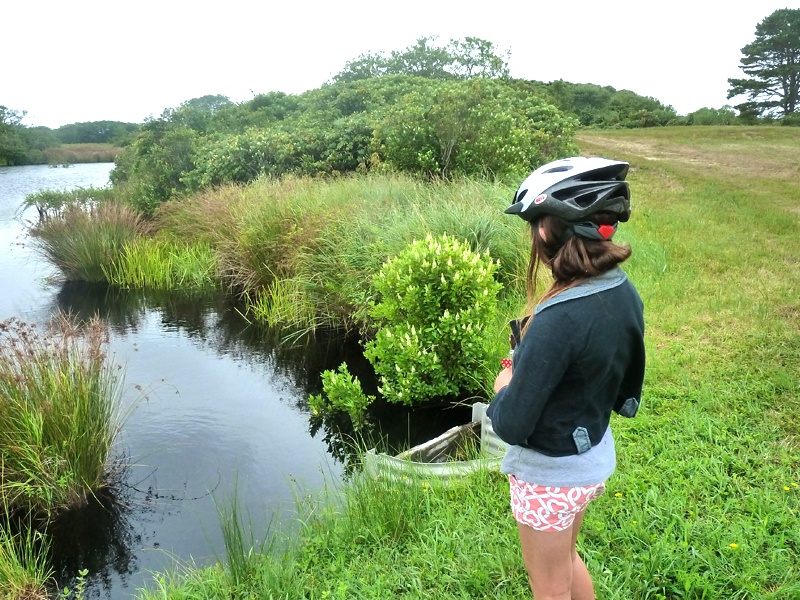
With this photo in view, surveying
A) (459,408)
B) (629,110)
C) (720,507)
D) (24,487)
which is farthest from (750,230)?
(629,110)

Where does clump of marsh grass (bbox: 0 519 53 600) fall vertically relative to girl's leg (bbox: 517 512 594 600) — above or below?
below

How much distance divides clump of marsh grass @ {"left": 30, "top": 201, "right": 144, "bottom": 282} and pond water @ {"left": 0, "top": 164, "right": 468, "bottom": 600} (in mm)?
1502

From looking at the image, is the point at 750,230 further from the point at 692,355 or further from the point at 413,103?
the point at 413,103

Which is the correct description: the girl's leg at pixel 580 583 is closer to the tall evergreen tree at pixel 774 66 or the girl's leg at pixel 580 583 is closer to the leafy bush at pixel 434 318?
the leafy bush at pixel 434 318

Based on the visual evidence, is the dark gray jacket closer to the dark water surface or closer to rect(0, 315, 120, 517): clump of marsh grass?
the dark water surface

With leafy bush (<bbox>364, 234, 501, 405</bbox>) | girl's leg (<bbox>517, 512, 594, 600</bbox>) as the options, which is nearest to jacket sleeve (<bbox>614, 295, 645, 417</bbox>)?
girl's leg (<bbox>517, 512, 594, 600</bbox>)

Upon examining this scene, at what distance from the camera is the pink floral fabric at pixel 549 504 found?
6.13 feet

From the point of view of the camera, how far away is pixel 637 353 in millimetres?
1899

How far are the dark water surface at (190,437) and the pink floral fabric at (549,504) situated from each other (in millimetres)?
2796

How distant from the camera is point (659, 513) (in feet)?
10.5

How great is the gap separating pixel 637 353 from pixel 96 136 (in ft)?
154

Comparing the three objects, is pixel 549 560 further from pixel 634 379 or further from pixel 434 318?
pixel 434 318

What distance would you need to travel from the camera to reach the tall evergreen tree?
71.7 feet

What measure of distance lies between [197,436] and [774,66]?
83.5ft
